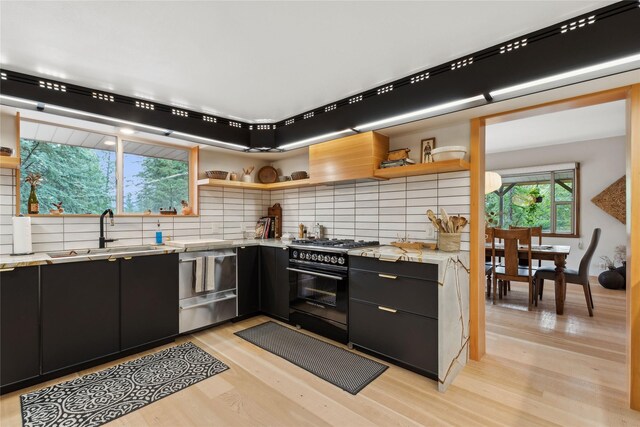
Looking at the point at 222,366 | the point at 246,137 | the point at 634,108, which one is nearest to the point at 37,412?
the point at 222,366

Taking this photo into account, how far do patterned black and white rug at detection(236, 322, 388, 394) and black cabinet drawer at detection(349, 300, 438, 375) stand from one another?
16 cm

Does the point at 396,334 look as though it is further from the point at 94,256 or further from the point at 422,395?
the point at 94,256

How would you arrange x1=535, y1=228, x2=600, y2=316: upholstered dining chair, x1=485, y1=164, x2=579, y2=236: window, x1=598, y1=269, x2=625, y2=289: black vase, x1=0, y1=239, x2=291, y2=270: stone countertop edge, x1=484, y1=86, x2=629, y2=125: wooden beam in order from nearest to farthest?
x1=484, y1=86, x2=629, y2=125: wooden beam → x1=0, y1=239, x2=291, y2=270: stone countertop edge → x1=535, y1=228, x2=600, y2=316: upholstered dining chair → x1=598, y1=269, x2=625, y2=289: black vase → x1=485, y1=164, x2=579, y2=236: window

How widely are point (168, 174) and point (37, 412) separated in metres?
2.40

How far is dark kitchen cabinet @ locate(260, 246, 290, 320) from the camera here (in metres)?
3.20

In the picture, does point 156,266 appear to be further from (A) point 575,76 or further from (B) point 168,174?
(A) point 575,76

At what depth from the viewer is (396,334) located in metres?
2.28

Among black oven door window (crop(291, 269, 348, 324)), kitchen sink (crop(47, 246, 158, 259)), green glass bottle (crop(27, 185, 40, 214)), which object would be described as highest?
green glass bottle (crop(27, 185, 40, 214))

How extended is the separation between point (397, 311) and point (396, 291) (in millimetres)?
156

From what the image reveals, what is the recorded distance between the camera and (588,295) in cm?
348

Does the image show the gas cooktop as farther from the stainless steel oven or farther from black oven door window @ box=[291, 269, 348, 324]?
black oven door window @ box=[291, 269, 348, 324]

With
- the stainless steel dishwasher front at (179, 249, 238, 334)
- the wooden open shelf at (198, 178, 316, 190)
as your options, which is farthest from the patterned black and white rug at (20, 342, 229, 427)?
the wooden open shelf at (198, 178, 316, 190)

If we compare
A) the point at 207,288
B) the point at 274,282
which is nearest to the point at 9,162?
the point at 207,288

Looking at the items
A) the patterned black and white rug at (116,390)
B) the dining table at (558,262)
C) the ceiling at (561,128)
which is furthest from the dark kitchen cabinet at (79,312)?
the ceiling at (561,128)
